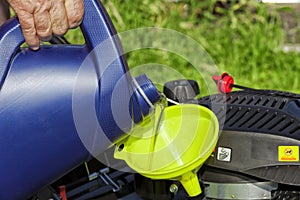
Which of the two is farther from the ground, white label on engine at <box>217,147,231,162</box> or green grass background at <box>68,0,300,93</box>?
white label on engine at <box>217,147,231,162</box>

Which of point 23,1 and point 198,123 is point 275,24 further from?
point 23,1

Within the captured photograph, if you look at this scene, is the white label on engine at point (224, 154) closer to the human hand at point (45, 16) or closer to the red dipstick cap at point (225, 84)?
the red dipstick cap at point (225, 84)

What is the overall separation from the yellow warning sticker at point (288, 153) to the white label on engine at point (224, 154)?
12 cm

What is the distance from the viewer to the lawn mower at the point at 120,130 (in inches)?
48.8

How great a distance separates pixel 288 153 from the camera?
1.39m

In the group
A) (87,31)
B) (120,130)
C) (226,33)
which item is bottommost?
(226,33)

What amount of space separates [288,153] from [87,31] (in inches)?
21.2

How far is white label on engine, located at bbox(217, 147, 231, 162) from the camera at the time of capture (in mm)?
1453

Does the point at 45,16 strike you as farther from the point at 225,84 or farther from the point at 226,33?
the point at 226,33

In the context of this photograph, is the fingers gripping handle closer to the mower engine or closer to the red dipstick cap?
the mower engine

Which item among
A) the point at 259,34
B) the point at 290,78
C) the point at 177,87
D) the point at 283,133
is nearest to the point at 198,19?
the point at 259,34

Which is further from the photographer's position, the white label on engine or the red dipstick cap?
the red dipstick cap

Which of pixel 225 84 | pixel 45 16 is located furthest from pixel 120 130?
pixel 225 84

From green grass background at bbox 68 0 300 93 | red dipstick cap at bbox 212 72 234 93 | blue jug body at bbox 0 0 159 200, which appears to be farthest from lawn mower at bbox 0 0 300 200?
green grass background at bbox 68 0 300 93
